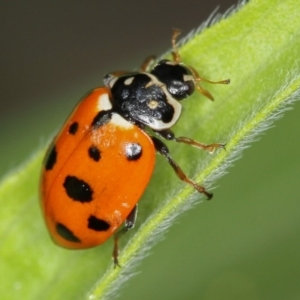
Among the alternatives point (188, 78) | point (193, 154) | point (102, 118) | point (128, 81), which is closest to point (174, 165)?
point (193, 154)

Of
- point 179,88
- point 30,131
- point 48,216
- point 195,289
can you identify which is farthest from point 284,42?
point 30,131

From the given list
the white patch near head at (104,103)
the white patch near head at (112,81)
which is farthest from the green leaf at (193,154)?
the white patch near head at (112,81)

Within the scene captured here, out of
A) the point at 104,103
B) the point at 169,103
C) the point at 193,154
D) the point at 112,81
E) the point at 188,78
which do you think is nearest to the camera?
the point at 193,154

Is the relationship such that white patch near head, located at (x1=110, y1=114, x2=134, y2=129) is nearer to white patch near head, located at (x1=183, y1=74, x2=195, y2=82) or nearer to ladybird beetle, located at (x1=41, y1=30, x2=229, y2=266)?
ladybird beetle, located at (x1=41, y1=30, x2=229, y2=266)

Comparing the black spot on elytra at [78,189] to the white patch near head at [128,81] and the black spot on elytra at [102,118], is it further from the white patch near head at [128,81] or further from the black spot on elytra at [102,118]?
the white patch near head at [128,81]

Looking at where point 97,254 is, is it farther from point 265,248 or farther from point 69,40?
point 69,40

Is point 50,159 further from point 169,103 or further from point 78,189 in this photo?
point 169,103

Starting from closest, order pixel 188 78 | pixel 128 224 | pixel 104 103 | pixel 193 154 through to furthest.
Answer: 1. pixel 193 154
2. pixel 128 224
3. pixel 188 78
4. pixel 104 103
